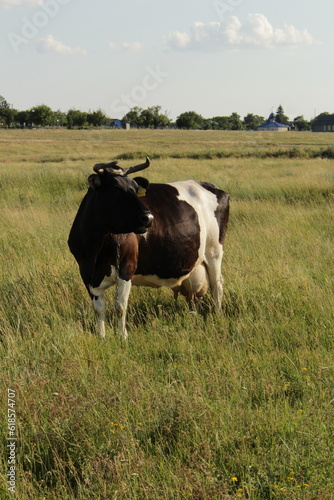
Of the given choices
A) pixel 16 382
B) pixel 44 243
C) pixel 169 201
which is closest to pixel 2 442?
pixel 16 382

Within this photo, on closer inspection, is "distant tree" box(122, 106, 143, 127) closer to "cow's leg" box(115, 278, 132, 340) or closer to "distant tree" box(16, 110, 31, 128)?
"distant tree" box(16, 110, 31, 128)

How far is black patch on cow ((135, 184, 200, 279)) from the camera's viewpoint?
559cm

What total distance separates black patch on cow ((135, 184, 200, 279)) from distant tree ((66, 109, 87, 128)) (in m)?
126

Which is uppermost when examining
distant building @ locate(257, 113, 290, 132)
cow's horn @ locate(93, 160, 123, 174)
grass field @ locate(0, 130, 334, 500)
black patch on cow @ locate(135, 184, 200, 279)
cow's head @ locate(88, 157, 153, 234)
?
distant building @ locate(257, 113, 290, 132)

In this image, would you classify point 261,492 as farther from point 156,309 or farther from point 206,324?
point 156,309

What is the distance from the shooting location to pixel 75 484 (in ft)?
10.4

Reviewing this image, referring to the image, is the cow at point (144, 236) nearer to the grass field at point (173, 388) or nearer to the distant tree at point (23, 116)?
the grass field at point (173, 388)

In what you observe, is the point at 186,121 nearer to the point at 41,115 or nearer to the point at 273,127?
the point at 273,127

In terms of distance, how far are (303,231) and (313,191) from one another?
487 cm

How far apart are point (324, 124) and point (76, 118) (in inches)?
2257

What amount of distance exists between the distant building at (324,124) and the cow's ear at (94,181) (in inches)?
5367

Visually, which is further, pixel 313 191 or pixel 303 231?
pixel 313 191

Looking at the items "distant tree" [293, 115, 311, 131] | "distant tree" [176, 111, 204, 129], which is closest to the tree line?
"distant tree" [176, 111, 204, 129]

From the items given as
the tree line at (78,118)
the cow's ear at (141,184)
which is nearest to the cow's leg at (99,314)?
the cow's ear at (141,184)
